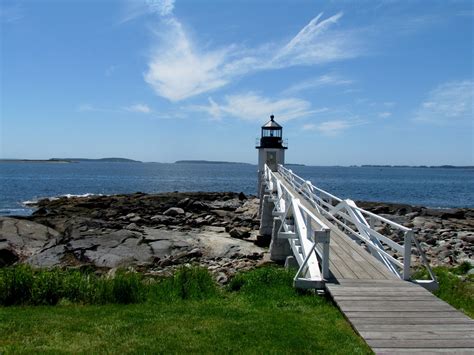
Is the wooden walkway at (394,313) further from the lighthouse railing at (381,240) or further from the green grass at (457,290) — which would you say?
the green grass at (457,290)

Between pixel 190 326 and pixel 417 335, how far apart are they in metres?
2.80

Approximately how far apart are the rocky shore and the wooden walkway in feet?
14.5

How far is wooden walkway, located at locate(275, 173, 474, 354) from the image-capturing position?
5.01m

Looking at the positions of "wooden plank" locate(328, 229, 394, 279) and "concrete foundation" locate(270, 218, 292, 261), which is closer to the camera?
"wooden plank" locate(328, 229, 394, 279)

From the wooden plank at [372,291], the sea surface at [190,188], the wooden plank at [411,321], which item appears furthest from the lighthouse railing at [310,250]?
the sea surface at [190,188]

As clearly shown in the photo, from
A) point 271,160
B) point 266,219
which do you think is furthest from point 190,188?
point 266,219

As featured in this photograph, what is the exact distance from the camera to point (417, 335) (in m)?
5.21

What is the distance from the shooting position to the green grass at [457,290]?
779 cm

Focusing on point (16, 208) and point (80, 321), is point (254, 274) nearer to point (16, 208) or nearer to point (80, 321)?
point (80, 321)

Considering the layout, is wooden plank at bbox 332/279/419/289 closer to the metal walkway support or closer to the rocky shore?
the metal walkway support

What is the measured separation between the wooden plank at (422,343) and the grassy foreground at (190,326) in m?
0.15

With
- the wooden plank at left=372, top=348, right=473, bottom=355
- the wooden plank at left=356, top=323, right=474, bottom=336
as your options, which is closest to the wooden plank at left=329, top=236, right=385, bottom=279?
the wooden plank at left=356, top=323, right=474, bottom=336

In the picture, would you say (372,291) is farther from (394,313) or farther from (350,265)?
(350,265)

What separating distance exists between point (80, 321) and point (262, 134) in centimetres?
2800
